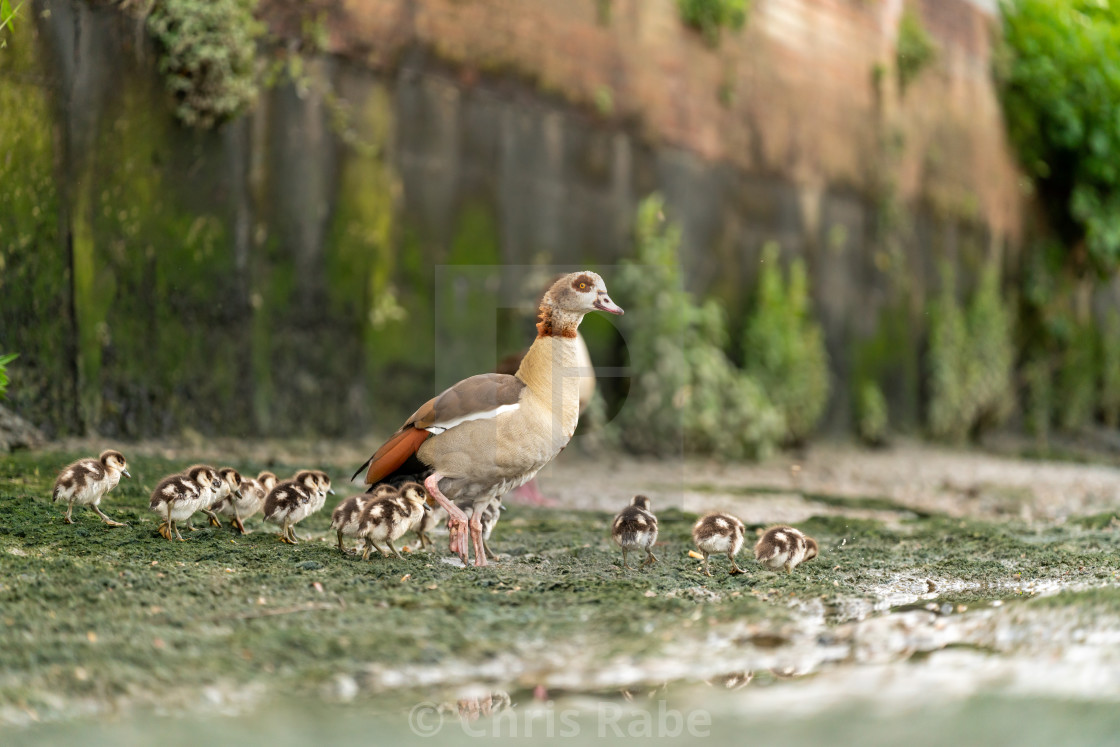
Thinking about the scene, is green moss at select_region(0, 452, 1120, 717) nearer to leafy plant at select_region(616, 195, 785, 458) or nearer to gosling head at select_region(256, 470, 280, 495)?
gosling head at select_region(256, 470, 280, 495)

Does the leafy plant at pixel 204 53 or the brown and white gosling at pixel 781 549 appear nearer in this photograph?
the brown and white gosling at pixel 781 549

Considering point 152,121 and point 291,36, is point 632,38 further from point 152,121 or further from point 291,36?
point 152,121

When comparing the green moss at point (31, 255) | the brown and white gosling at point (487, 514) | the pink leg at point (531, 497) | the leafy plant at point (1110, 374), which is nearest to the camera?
the brown and white gosling at point (487, 514)

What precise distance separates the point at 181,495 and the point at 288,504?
51 cm

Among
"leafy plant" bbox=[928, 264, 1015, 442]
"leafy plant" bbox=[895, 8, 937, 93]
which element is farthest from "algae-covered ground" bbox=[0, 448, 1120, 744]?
"leafy plant" bbox=[895, 8, 937, 93]

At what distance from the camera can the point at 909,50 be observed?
14.1 metres

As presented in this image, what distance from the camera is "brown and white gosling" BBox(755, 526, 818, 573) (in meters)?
5.11

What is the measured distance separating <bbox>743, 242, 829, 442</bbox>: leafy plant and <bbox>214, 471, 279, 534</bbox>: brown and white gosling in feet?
23.3

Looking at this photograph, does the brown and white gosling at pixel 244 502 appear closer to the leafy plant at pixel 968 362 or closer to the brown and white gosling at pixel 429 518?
the brown and white gosling at pixel 429 518

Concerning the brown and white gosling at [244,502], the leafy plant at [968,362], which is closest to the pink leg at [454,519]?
the brown and white gosling at [244,502]

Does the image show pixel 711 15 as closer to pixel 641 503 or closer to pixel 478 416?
pixel 641 503

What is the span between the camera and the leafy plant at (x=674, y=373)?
10102 millimetres

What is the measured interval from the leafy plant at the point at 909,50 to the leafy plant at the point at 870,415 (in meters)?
4.10

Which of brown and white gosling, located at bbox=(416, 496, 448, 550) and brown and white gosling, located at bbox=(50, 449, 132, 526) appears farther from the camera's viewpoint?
brown and white gosling, located at bbox=(416, 496, 448, 550)
